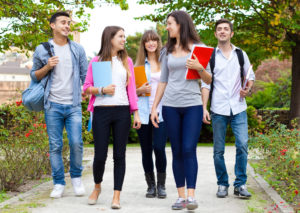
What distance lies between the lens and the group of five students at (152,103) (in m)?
5.18

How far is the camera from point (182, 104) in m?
5.13

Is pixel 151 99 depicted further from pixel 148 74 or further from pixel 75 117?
pixel 75 117

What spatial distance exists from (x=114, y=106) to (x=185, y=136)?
88 centimetres

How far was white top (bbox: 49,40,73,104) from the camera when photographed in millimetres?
5934

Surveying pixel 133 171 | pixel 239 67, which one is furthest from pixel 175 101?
pixel 133 171

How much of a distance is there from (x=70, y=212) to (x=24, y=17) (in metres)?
8.71

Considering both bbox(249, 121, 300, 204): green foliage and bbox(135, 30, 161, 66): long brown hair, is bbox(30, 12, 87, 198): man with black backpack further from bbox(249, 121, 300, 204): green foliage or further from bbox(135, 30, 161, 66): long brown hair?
bbox(249, 121, 300, 204): green foliage

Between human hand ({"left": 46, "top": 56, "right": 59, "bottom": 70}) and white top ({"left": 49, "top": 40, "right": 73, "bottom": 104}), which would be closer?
human hand ({"left": 46, "top": 56, "right": 59, "bottom": 70})

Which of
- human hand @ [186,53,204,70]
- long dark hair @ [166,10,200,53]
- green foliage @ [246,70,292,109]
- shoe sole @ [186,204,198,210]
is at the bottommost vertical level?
green foliage @ [246,70,292,109]

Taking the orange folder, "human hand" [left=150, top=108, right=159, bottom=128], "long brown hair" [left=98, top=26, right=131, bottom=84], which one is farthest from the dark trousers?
"long brown hair" [left=98, top=26, right=131, bottom=84]

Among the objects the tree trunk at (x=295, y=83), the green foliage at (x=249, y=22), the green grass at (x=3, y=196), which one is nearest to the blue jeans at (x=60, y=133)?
the green grass at (x=3, y=196)

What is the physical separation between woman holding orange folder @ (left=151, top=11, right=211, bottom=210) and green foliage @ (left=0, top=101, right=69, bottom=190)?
2732mm

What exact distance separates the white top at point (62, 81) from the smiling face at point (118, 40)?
32.9 inches

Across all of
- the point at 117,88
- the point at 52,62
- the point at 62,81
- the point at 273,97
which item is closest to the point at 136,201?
the point at 117,88
